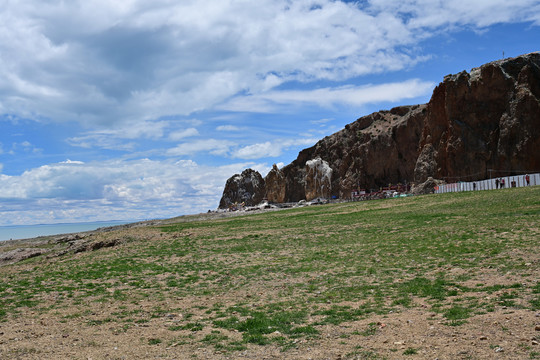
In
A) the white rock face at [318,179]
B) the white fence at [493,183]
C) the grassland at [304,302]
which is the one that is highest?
the white rock face at [318,179]

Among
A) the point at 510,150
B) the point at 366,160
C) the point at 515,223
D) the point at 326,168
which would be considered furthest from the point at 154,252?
the point at 326,168

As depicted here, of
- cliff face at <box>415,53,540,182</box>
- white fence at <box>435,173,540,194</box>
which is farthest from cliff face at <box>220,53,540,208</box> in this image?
white fence at <box>435,173,540,194</box>

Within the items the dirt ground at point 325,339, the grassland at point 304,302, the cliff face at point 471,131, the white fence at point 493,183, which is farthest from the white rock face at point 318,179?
the dirt ground at point 325,339

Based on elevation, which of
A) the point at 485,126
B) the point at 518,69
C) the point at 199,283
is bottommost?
the point at 199,283

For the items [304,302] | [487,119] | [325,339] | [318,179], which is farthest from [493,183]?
[318,179]

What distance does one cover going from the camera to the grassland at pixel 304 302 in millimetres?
8602

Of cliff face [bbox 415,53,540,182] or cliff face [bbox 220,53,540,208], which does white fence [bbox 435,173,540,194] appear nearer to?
cliff face [bbox 415,53,540,182]

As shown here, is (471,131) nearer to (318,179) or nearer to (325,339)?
(318,179)

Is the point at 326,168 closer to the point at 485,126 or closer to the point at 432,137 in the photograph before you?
the point at 432,137

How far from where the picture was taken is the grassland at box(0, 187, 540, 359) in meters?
8.60

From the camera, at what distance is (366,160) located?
121938 millimetres

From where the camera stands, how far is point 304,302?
1237cm

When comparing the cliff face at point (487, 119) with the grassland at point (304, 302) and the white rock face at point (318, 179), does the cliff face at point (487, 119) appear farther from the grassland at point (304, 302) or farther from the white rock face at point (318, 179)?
the white rock face at point (318, 179)

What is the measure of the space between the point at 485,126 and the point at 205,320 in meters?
77.7
